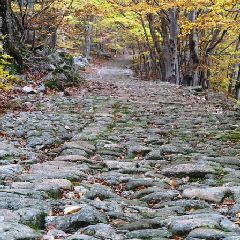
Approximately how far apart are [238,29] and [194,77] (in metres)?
8.84

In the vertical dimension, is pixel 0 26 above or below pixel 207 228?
above

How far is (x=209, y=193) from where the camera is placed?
4.38m

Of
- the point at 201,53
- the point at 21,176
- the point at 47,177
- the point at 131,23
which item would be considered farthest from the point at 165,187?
the point at 131,23

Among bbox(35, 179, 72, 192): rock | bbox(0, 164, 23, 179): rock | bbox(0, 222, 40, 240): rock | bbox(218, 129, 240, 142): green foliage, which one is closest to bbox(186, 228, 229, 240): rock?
bbox(0, 222, 40, 240): rock

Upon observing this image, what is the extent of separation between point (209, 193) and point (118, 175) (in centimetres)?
133

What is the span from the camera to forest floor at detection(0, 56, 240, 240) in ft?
11.1

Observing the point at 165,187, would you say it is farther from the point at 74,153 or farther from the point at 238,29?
the point at 238,29

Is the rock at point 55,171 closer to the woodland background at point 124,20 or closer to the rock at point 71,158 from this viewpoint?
the rock at point 71,158

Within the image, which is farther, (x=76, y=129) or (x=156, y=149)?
(x=76, y=129)

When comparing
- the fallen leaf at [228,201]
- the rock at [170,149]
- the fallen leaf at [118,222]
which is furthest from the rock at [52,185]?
the rock at [170,149]

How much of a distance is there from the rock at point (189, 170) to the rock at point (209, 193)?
0.80 metres

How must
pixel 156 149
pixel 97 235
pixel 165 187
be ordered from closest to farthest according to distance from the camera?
pixel 97 235, pixel 165 187, pixel 156 149

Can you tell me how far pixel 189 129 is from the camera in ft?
28.8

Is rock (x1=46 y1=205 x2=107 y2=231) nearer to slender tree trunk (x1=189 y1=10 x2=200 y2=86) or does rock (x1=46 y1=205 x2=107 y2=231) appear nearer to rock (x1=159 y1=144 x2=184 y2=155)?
rock (x1=159 y1=144 x2=184 y2=155)
